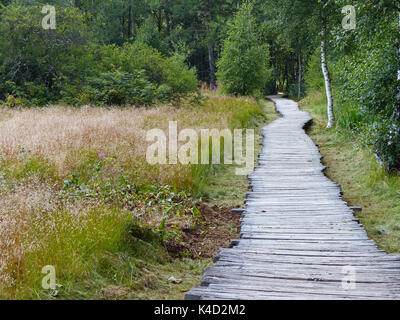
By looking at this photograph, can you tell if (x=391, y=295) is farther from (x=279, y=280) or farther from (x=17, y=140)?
(x=17, y=140)

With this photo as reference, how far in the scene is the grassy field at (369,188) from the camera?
5.39 m

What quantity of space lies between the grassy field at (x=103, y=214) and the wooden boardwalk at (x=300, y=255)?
416 mm

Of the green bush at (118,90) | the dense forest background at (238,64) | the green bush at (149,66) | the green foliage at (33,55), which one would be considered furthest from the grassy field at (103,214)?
the green bush at (149,66)

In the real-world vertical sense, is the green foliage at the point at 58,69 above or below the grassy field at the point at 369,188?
above

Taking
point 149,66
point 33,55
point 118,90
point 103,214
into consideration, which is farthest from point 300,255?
point 149,66

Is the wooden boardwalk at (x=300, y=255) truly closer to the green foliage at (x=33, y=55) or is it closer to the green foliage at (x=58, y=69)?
the green foliage at (x=58, y=69)

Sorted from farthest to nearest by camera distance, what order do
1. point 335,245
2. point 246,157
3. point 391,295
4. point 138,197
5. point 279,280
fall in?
point 246,157 → point 138,197 → point 335,245 → point 279,280 → point 391,295

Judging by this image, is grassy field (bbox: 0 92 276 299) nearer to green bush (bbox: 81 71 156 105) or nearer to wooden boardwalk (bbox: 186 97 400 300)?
wooden boardwalk (bbox: 186 97 400 300)

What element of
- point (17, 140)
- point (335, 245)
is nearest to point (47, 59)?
point (17, 140)

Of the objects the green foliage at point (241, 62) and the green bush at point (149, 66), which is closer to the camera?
the green bush at point (149, 66)

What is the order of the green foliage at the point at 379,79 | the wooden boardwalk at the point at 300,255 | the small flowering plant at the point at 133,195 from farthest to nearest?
the green foliage at the point at 379,79
the small flowering plant at the point at 133,195
the wooden boardwalk at the point at 300,255

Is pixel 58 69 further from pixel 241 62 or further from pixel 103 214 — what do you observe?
pixel 103 214
